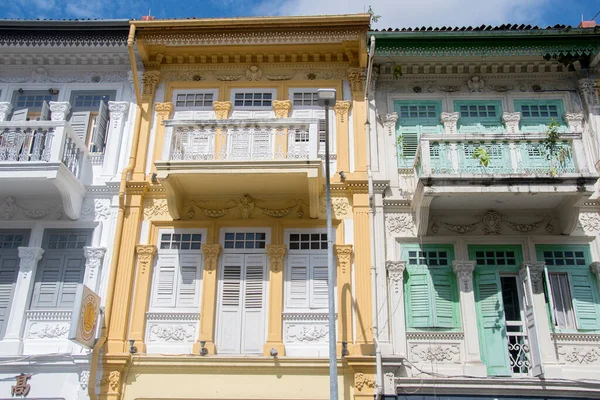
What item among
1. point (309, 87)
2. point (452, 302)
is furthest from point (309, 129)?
point (452, 302)

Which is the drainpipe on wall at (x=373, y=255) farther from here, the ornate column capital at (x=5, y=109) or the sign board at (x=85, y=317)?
the ornate column capital at (x=5, y=109)

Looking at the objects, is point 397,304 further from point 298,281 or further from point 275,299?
point 275,299

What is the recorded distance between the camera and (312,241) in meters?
12.8

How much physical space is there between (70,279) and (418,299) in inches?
271

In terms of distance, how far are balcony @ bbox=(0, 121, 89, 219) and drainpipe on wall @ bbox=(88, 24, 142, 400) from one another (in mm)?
943

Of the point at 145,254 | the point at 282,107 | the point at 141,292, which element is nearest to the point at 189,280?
the point at 141,292

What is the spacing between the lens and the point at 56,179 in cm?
1220

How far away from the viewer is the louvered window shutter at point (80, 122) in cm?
1410

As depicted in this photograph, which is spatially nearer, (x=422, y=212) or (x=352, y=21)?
(x=422, y=212)

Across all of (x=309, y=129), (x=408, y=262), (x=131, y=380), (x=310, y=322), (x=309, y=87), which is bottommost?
(x=131, y=380)

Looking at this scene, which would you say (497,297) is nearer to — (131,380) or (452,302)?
(452,302)

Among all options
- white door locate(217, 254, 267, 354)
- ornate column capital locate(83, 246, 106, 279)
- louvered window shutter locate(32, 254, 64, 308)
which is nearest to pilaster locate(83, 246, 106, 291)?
ornate column capital locate(83, 246, 106, 279)

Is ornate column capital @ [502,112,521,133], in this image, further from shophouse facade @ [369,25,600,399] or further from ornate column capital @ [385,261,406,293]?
ornate column capital @ [385,261,406,293]

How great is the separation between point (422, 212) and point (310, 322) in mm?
3039
